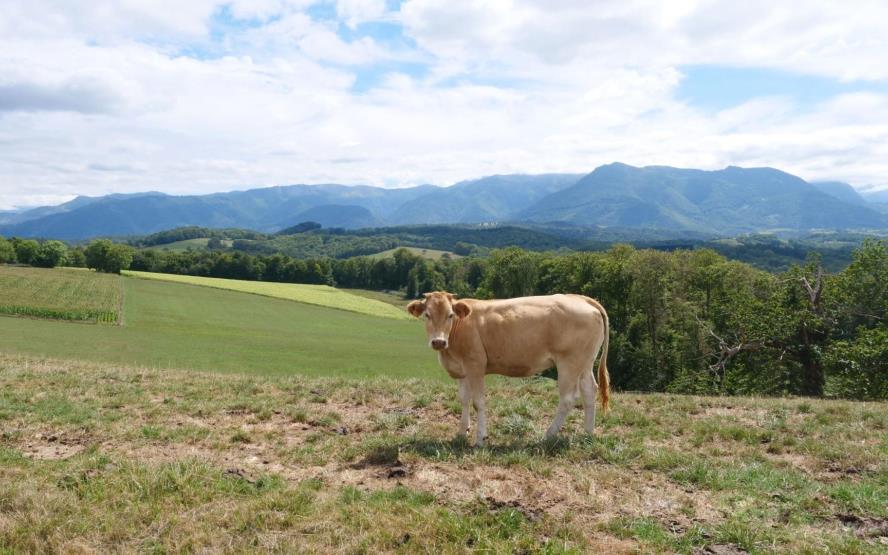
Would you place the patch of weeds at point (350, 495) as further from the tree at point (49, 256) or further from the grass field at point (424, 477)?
the tree at point (49, 256)

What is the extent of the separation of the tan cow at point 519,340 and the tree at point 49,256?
130 meters

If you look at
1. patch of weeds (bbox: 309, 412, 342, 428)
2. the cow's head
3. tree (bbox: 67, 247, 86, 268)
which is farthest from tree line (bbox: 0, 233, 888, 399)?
tree (bbox: 67, 247, 86, 268)

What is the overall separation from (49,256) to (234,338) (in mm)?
90356

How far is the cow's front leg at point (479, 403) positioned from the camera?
29.0 feet

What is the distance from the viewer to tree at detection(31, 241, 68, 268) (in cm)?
11006

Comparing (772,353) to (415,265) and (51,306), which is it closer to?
(51,306)

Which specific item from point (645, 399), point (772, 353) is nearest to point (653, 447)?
point (645, 399)

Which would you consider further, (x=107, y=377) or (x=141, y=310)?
(x=141, y=310)

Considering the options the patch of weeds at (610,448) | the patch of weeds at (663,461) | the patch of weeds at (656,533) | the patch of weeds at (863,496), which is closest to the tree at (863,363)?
the patch of weeds at (863,496)

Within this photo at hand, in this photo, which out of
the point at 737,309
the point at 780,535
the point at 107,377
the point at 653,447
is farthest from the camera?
the point at 737,309

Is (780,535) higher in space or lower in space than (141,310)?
higher

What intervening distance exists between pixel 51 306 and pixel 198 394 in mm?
56539

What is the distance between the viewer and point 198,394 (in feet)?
40.0

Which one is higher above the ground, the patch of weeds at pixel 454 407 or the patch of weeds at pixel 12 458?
the patch of weeds at pixel 12 458
